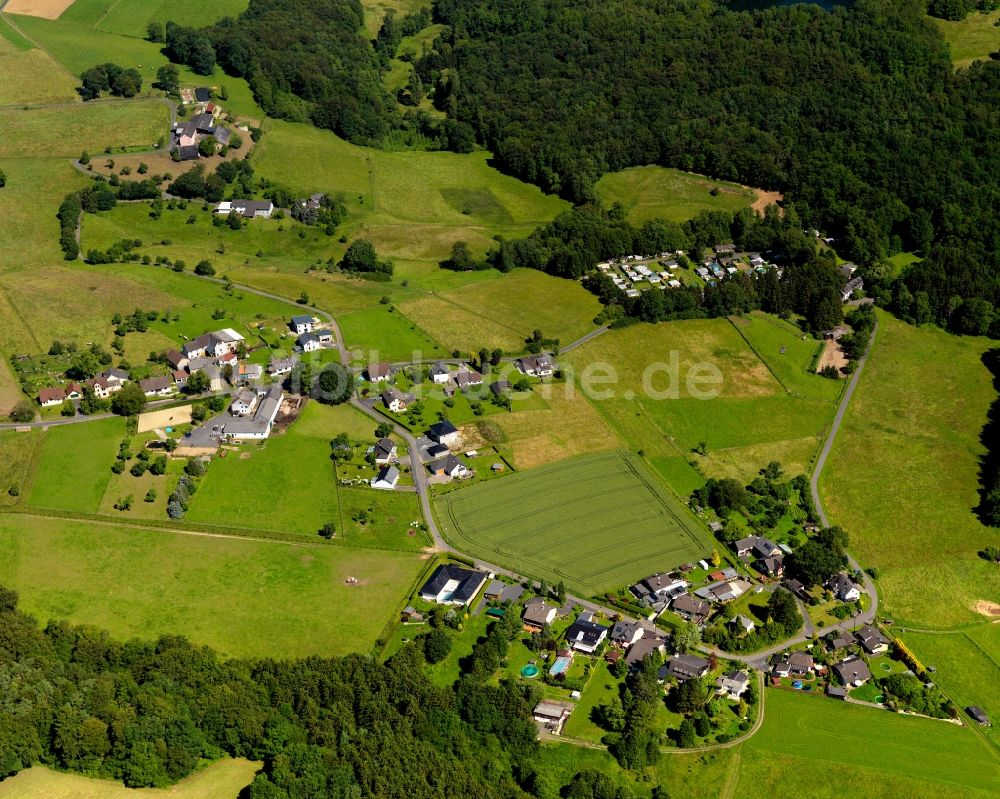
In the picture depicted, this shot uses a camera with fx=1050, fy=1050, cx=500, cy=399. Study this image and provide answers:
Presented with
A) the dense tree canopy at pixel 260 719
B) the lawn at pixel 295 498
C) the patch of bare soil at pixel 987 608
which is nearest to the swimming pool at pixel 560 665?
the dense tree canopy at pixel 260 719

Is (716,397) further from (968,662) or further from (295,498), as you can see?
(295,498)

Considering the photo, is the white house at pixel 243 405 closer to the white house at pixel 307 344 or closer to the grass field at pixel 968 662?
the white house at pixel 307 344

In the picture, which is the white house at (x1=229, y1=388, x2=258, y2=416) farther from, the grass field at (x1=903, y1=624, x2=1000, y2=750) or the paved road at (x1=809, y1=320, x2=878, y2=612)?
the grass field at (x1=903, y1=624, x2=1000, y2=750)

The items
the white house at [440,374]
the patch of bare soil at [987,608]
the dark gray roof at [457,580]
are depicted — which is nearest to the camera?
the dark gray roof at [457,580]

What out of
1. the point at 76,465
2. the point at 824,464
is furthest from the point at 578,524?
the point at 76,465

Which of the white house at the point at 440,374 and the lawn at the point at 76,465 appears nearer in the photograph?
the lawn at the point at 76,465

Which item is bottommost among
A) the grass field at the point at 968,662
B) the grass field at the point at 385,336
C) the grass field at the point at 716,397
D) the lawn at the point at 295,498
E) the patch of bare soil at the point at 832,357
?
the patch of bare soil at the point at 832,357

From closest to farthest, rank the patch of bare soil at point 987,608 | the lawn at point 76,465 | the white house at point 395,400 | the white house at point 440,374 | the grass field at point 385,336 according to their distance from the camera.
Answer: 1. the patch of bare soil at point 987,608
2. the lawn at point 76,465
3. the white house at point 395,400
4. the white house at point 440,374
5. the grass field at point 385,336

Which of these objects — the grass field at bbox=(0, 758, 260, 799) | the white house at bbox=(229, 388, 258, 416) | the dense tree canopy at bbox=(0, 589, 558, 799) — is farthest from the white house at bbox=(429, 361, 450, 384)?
the grass field at bbox=(0, 758, 260, 799)
